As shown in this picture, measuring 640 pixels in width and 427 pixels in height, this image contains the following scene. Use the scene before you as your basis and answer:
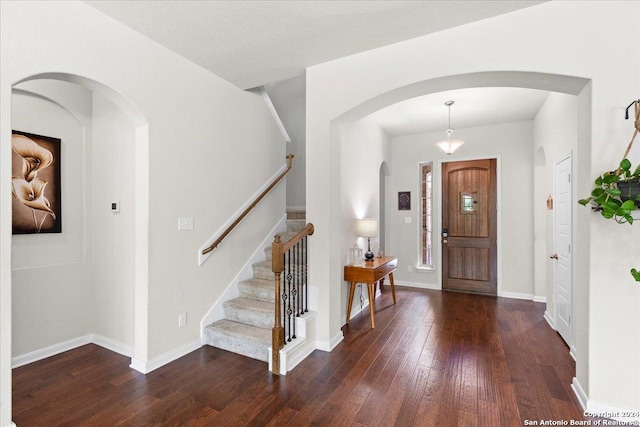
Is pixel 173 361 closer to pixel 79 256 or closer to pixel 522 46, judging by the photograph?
pixel 79 256

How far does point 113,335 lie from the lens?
3152 millimetres

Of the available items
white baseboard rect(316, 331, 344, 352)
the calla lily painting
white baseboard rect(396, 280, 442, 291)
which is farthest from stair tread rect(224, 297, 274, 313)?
white baseboard rect(396, 280, 442, 291)

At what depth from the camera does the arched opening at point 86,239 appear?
9.08 feet

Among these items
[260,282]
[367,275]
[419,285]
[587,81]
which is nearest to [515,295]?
[419,285]

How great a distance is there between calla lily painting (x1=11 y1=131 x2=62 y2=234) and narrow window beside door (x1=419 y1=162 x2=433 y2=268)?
5.35 m

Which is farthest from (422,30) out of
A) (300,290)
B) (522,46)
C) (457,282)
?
(457,282)

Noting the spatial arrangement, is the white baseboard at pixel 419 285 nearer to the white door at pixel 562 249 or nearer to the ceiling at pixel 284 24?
the white door at pixel 562 249

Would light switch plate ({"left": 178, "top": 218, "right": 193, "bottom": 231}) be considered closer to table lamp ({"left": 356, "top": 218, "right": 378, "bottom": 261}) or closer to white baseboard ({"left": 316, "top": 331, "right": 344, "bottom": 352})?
white baseboard ({"left": 316, "top": 331, "right": 344, "bottom": 352})

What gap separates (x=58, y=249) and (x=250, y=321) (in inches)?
81.1

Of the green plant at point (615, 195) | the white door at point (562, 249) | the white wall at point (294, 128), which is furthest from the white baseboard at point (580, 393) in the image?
the white wall at point (294, 128)

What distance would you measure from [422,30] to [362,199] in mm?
2388

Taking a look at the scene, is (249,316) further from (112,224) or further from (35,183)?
(35,183)

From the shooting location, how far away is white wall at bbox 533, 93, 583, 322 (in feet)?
10.4

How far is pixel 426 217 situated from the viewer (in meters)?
5.85
